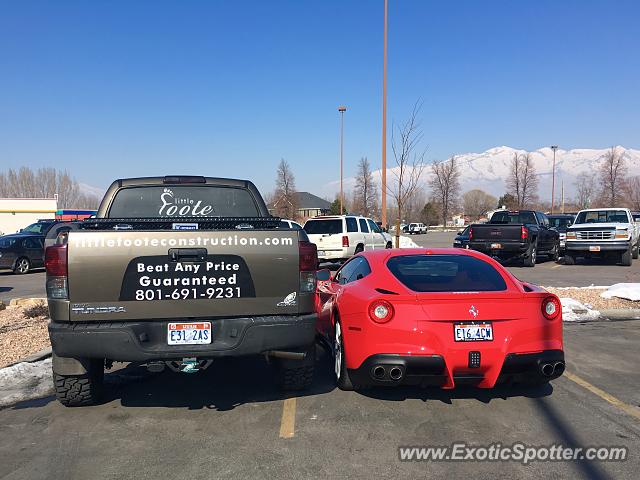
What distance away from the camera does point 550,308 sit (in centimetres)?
478

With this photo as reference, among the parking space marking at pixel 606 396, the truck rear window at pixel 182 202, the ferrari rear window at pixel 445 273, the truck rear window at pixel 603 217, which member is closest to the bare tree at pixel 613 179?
the truck rear window at pixel 603 217

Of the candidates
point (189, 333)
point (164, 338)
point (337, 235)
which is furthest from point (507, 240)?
point (164, 338)

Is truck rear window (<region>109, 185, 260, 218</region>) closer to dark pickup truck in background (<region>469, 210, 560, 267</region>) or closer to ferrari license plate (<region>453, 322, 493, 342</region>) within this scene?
ferrari license plate (<region>453, 322, 493, 342</region>)

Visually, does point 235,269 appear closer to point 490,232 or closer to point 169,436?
point 169,436

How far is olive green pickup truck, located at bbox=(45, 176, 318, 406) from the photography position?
4.11 m

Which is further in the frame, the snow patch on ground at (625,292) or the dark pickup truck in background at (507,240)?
the dark pickup truck in background at (507,240)

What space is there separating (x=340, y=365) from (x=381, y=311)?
96 centimetres

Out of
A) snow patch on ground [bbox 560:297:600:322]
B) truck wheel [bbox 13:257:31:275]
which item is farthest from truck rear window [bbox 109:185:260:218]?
truck wheel [bbox 13:257:31:275]

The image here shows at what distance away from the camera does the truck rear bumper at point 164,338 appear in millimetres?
4090

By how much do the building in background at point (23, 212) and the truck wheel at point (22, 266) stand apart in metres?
40.4

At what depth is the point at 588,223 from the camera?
19656 mm

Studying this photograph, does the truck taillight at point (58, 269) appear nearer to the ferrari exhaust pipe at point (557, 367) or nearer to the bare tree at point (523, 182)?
the ferrari exhaust pipe at point (557, 367)

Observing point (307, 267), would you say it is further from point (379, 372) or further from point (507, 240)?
point (507, 240)

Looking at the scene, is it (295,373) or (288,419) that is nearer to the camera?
(288,419)
